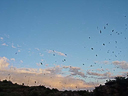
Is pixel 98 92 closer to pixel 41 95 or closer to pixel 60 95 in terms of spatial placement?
pixel 60 95

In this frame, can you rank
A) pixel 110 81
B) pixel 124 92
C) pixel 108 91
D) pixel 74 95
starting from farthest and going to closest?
pixel 74 95 < pixel 110 81 < pixel 108 91 < pixel 124 92

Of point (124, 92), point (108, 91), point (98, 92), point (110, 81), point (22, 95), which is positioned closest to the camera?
point (124, 92)

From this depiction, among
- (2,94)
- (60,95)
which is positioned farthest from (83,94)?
(2,94)

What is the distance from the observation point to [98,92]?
87.4ft

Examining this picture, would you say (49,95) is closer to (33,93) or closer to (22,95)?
(33,93)

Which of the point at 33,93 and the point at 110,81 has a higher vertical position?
the point at 110,81

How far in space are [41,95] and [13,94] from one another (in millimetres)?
6380

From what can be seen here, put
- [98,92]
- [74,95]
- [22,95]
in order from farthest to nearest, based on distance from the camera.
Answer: [22,95] < [74,95] < [98,92]

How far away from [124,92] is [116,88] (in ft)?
6.28

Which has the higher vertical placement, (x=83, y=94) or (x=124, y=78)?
(x=124, y=78)

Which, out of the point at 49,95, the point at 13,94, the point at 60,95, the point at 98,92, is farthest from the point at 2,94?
the point at 98,92

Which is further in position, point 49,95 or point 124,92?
point 49,95

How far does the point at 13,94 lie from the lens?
3462cm

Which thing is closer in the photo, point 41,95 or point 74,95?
point 74,95
